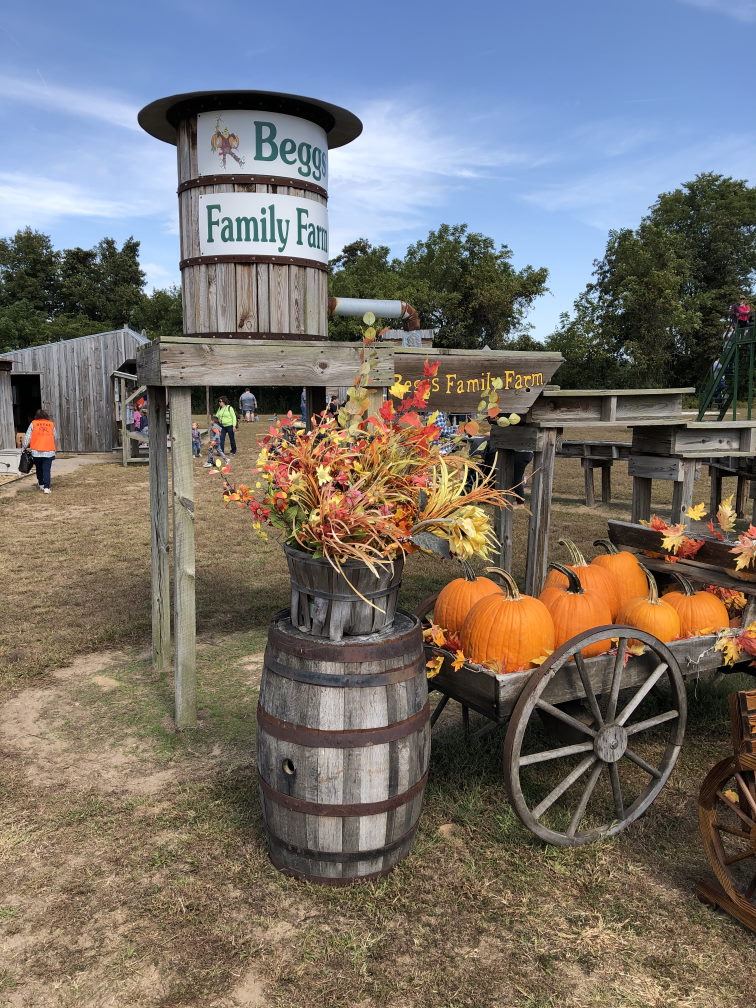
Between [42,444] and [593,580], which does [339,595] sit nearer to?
[593,580]

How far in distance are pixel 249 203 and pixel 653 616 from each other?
3026 mm

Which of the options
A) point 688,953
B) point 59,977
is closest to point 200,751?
point 59,977

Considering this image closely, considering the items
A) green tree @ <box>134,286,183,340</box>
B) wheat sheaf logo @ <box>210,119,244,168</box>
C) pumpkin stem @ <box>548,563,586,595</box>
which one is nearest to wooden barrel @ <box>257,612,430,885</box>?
pumpkin stem @ <box>548,563,586,595</box>

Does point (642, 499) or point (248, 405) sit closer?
point (642, 499)

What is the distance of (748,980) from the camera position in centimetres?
255

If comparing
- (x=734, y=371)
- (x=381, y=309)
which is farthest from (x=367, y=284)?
(x=381, y=309)

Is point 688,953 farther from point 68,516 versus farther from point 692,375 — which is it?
point 692,375

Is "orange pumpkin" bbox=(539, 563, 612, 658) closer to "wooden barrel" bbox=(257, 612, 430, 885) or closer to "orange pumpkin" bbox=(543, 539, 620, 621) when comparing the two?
"orange pumpkin" bbox=(543, 539, 620, 621)

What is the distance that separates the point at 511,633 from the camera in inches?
126

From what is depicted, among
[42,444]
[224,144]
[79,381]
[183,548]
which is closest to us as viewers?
[224,144]

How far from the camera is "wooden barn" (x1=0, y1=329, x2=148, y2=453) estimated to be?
2047 cm

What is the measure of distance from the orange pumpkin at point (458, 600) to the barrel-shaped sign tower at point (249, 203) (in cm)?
183

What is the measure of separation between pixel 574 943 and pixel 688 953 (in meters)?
0.39

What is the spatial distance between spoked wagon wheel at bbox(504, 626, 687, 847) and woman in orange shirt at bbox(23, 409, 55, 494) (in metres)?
11.8
